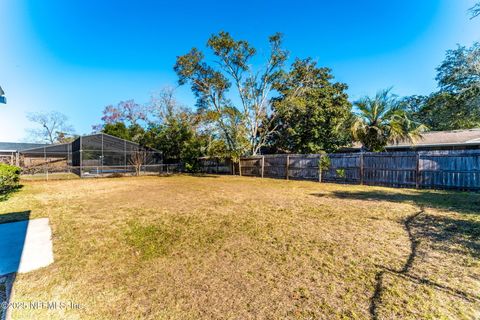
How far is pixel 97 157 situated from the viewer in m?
15.8

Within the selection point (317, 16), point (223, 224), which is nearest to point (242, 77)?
point (317, 16)

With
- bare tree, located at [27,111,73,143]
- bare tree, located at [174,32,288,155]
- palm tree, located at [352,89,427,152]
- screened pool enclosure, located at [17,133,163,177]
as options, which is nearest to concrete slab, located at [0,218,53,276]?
bare tree, located at [174,32,288,155]

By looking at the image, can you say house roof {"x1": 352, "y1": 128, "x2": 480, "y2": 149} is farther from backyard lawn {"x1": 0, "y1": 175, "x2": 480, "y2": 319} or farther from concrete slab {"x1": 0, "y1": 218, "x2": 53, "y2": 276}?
concrete slab {"x1": 0, "y1": 218, "x2": 53, "y2": 276}

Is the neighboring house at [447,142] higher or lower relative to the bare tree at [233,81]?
lower

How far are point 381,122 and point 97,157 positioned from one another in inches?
738

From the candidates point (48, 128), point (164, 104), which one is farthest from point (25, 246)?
point (48, 128)

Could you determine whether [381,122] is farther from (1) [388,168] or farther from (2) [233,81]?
(2) [233,81]

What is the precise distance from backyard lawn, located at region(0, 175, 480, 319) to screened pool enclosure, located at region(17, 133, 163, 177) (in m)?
11.9

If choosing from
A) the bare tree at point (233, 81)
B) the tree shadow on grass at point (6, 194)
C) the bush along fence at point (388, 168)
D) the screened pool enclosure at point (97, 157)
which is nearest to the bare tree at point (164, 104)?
the screened pool enclosure at point (97, 157)

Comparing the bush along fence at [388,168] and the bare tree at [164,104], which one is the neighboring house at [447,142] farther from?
the bare tree at [164,104]

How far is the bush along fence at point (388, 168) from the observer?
7.80m

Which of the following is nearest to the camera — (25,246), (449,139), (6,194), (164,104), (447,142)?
(25,246)

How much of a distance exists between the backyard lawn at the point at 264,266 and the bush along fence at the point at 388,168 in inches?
159

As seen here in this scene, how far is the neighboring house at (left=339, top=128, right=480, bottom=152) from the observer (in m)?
11.5
